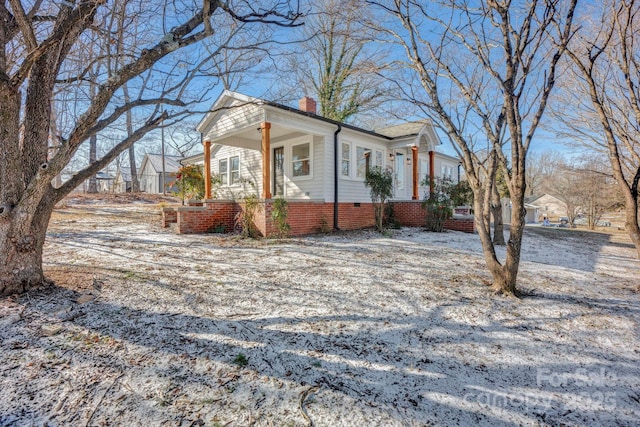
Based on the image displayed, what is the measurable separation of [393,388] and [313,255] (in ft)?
12.3

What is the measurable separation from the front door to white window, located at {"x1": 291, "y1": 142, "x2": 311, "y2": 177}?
649 mm

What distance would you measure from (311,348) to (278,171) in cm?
911

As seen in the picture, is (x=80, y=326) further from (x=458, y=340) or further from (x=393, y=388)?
(x=458, y=340)

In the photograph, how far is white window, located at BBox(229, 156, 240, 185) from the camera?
12060 mm

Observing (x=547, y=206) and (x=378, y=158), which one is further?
(x=547, y=206)

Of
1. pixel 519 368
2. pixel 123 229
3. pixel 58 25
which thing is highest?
pixel 58 25

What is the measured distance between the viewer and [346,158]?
10.3 m

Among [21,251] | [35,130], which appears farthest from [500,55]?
[21,251]

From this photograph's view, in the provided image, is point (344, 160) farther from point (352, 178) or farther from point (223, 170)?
point (223, 170)

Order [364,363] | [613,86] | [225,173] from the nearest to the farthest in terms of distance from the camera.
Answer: [364,363] → [613,86] → [225,173]

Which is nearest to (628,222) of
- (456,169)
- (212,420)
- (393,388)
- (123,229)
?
(393,388)

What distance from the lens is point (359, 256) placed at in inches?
227

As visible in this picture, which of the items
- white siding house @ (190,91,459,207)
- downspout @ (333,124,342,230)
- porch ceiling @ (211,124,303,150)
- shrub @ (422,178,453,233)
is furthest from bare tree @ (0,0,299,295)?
shrub @ (422,178,453,233)

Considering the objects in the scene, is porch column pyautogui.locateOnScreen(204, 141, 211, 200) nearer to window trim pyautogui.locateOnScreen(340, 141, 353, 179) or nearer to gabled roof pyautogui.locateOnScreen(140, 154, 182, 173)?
window trim pyautogui.locateOnScreen(340, 141, 353, 179)
